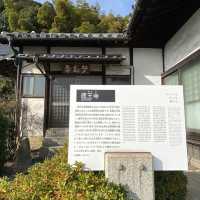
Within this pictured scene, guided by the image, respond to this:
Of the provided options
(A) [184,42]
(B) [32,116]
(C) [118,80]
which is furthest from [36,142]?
(A) [184,42]

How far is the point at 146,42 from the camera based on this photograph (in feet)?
33.1

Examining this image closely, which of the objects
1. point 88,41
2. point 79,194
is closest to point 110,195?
point 79,194

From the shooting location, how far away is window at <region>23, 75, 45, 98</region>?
1036 centimetres

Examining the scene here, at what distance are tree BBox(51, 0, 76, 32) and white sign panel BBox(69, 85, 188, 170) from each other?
1516 cm

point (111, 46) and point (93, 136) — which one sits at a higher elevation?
point (111, 46)

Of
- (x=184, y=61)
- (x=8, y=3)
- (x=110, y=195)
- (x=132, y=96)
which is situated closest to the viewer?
(x=110, y=195)

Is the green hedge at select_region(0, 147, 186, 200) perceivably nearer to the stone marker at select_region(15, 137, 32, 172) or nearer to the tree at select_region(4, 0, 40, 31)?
the stone marker at select_region(15, 137, 32, 172)

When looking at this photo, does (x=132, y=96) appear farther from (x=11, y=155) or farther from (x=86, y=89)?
(x=11, y=155)

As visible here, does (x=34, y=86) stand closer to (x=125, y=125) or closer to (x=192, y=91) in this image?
(x=192, y=91)

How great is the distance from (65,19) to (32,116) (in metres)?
9.91

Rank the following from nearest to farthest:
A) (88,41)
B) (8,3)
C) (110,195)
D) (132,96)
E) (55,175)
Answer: (110,195) < (55,175) < (132,96) < (88,41) < (8,3)

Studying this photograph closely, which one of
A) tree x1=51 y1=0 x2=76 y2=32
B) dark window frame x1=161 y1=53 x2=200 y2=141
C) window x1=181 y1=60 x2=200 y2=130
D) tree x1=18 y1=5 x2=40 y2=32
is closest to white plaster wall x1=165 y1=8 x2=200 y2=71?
dark window frame x1=161 y1=53 x2=200 y2=141

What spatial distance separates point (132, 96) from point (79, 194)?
1.37m

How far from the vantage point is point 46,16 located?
20.7m
